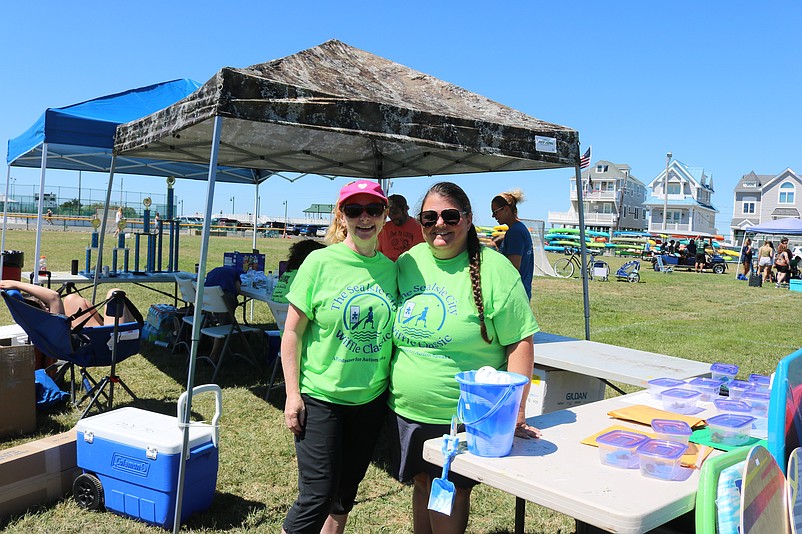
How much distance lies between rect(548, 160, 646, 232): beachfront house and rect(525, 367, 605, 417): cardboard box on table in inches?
2557

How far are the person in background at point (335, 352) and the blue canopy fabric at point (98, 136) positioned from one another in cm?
477

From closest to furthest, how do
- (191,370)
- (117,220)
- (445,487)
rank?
(445,487), (191,370), (117,220)

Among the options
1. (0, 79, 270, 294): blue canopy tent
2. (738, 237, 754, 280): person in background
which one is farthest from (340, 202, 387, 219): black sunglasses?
(738, 237, 754, 280): person in background

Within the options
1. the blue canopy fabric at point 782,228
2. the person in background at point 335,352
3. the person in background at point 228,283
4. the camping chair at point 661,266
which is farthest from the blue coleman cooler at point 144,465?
the camping chair at point 661,266

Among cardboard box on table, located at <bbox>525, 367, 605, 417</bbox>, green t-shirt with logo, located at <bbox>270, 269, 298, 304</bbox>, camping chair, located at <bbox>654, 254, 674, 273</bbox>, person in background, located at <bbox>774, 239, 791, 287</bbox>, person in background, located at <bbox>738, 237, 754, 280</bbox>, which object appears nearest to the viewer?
A: cardboard box on table, located at <bbox>525, 367, 605, 417</bbox>

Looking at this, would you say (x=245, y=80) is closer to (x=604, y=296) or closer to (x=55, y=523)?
Answer: (x=55, y=523)

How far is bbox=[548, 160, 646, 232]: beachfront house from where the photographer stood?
67.5 meters

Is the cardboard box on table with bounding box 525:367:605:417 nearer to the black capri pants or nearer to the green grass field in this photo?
the green grass field

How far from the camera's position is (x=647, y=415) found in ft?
7.34

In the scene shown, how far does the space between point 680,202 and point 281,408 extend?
67601 mm

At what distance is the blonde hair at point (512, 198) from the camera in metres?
5.31

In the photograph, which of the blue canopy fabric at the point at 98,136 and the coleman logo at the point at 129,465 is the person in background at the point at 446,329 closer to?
the coleman logo at the point at 129,465

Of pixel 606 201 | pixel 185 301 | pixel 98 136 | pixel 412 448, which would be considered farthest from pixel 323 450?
pixel 606 201

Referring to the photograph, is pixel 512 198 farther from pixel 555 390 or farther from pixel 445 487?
pixel 445 487
